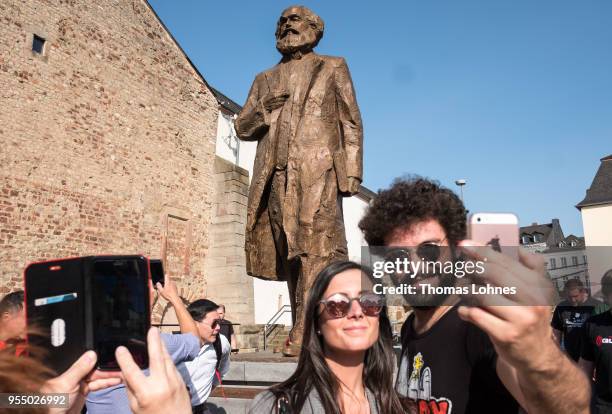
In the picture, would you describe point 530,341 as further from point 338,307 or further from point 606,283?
point 338,307

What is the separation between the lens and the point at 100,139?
1455 centimetres

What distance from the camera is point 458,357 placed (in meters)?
1.60

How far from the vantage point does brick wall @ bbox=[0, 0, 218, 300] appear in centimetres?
1235

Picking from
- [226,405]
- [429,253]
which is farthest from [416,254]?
[226,405]

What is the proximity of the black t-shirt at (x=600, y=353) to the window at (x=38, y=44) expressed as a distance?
1351 cm

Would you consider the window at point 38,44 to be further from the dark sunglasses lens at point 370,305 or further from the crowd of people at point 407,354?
the dark sunglasses lens at point 370,305

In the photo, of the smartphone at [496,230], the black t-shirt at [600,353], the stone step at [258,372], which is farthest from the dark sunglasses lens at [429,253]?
the stone step at [258,372]

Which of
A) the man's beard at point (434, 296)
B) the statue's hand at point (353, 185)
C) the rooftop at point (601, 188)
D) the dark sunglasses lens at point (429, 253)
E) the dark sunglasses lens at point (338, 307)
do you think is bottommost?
the dark sunglasses lens at point (338, 307)

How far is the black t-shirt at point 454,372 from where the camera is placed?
59.1 inches

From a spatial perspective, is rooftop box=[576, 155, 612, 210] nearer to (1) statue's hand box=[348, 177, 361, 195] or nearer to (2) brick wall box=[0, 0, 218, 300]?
(2) brick wall box=[0, 0, 218, 300]

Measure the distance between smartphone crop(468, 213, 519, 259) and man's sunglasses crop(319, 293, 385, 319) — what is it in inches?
28.6

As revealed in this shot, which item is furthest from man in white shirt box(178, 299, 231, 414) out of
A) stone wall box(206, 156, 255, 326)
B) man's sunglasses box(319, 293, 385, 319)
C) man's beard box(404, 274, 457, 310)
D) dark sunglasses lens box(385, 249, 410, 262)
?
stone wall box(206, 156, 255, 326)

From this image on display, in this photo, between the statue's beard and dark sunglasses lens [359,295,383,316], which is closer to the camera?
dark sunglasses lens [359,295,383,316]

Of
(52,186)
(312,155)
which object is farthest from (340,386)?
(52,186)
